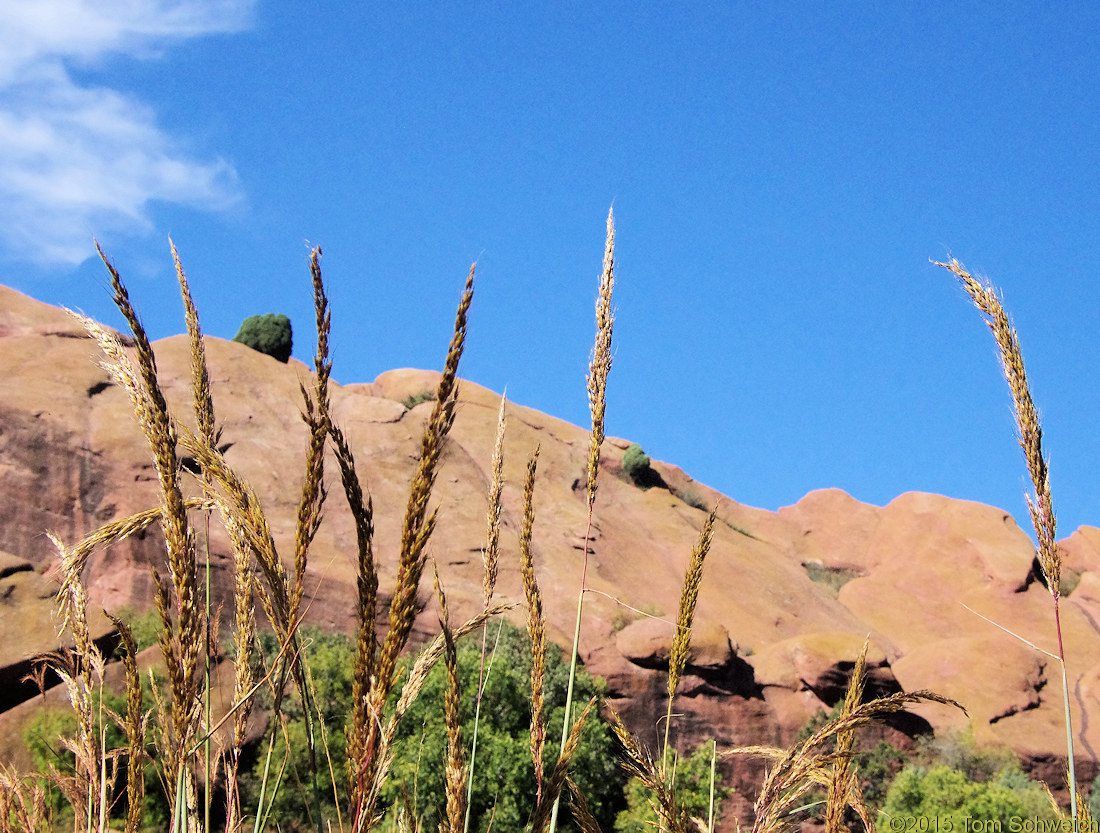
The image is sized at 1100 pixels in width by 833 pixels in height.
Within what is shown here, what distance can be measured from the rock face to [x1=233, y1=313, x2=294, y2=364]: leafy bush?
170 centimetres

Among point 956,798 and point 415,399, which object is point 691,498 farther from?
point 956,798

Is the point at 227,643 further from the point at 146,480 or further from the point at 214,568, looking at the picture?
the point at 146,480

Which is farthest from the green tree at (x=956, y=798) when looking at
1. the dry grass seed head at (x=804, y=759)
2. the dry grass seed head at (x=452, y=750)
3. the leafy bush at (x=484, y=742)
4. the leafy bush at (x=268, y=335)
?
the leafy bush at (x=268, y=335)

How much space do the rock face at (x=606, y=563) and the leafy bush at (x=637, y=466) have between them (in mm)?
1258

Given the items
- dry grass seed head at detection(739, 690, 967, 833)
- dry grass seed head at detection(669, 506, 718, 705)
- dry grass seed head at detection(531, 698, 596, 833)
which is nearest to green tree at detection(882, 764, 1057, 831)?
dry grass seed head at detection(669, 506, 718, 705)

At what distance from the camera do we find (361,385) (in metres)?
50.2

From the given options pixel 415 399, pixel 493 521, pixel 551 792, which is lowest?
pixel 551 792

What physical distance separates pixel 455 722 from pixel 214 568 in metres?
22.8

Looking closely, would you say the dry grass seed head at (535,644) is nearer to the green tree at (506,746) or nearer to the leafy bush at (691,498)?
the green tree at (506,746)

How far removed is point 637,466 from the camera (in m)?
48.9

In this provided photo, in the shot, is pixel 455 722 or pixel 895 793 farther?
pixel 895 793

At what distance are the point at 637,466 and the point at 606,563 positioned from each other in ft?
44.5

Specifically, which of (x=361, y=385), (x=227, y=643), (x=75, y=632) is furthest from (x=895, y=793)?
(x=361, y=385)

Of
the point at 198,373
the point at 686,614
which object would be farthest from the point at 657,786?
the point at 198,373
